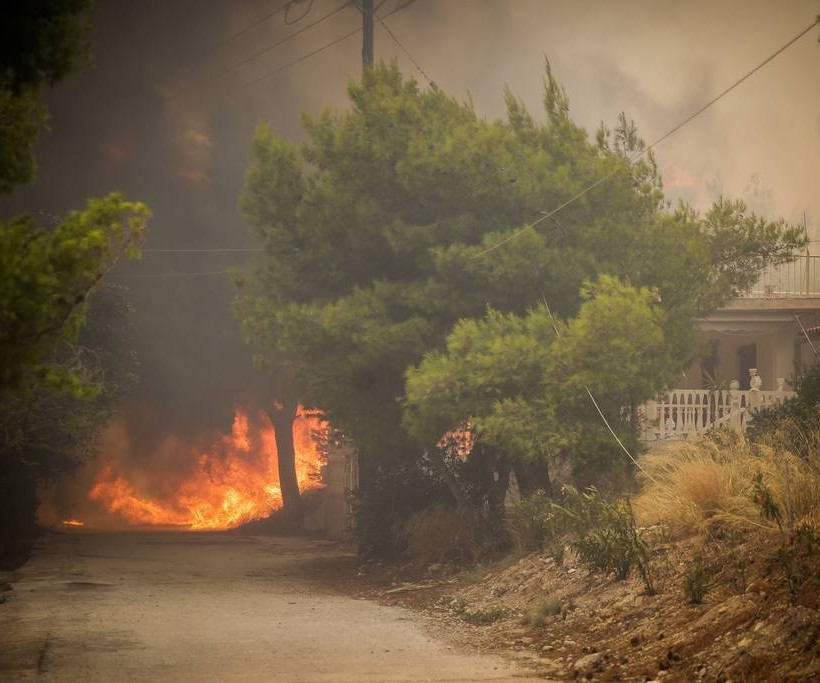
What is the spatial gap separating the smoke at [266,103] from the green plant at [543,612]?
27.1 m

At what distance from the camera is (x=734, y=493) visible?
1303cm

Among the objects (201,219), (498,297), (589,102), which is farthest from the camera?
(589,102)

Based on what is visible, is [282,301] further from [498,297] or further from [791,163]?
[791,163]

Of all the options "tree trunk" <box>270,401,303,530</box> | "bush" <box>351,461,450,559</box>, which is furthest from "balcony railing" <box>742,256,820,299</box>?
"tree trunk" <box>270,401,303,530</box>

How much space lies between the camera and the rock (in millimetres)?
10156

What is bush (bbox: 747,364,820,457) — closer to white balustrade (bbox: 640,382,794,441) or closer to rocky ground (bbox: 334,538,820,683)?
white balustrade (bbox: 640,382,794,441)

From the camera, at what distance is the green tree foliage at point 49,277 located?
841cm

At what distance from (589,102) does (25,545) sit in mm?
42491

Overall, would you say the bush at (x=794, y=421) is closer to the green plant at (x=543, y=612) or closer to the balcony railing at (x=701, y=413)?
the balcony railing at (x=701, y=413)

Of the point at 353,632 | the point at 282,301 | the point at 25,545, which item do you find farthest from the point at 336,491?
the point at 353,632

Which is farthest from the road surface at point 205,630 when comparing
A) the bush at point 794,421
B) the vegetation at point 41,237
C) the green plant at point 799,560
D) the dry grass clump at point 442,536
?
the bush at point 794,421

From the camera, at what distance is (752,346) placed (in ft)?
107

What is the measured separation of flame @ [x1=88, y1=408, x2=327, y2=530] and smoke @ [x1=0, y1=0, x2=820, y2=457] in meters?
1.23

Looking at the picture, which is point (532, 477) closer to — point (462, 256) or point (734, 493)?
point (462, 256)
